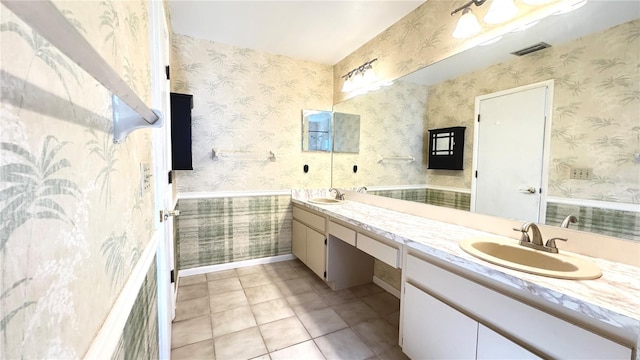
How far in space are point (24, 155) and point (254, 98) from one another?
2883 millimetres

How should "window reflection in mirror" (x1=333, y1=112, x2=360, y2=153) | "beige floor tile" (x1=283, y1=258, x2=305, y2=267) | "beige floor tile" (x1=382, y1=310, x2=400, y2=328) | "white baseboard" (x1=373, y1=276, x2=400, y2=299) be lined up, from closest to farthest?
"beige floor tile" (x1=382, y1=310, x2=400, y2=328), "white baseboard" (x1=373, y1=276, x2=400, y2=299), "window reflection in mirror" (x1=333, y1=112, x2=360, y2=153), "beige floor tile" (x1=283, y1=258, x2=305, y2=267)

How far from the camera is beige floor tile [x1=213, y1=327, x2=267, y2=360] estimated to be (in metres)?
1.71

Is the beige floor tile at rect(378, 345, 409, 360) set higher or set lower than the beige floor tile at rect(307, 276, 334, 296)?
lower

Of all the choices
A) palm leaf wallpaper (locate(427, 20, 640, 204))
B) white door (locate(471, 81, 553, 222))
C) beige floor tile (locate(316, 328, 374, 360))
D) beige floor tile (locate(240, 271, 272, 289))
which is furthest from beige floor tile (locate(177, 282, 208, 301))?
palm leaf wallpaper (locate(427, 20, 640, 204))

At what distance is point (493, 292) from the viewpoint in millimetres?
1117

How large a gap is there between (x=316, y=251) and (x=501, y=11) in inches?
92.6

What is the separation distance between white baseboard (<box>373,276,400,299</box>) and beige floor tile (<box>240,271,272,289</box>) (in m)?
1.10

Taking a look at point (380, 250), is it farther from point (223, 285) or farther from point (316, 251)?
point (223, 285)

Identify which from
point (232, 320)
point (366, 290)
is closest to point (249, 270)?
point (232, 320)

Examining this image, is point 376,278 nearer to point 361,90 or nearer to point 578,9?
point 361,90

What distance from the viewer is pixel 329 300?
239cm

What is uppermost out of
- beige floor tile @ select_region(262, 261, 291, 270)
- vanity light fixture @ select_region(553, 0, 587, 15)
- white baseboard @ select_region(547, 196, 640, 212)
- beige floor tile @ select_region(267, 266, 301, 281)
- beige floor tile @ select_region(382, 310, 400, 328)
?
vanity light fixture @ select_region(553, 0, 587, 15)

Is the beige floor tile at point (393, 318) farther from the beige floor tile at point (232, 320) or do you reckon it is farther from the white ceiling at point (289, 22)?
the white ceiling at point (289, 22)

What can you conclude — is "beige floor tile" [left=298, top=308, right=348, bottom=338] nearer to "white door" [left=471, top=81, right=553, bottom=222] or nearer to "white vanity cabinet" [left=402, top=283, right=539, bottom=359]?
"white vanity cabinet" [left=402, top=283, right=539, bottom=359]
